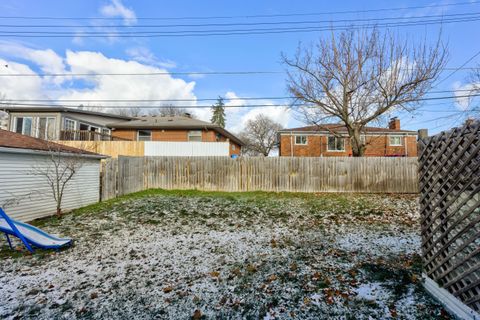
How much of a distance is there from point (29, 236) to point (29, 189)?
3.39 metres

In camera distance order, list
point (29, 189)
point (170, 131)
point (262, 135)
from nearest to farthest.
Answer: point (29, 189) → point (170, 131) → point (262, 135)

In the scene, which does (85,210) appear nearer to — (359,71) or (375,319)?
(375,319)

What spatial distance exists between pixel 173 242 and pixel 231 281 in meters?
2.07

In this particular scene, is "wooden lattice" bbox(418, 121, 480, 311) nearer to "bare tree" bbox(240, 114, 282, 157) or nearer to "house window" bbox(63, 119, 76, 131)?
"house window" bbox(63, 119, 76, 131)

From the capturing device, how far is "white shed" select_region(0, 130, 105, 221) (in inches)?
246

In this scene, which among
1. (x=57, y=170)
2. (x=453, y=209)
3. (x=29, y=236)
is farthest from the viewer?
(x=57, y=170)

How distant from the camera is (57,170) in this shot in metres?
7.24

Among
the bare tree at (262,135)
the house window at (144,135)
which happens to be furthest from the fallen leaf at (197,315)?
the bare tree at (262,135)

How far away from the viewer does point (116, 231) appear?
18.6 ft

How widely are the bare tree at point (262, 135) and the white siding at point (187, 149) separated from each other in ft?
76.4

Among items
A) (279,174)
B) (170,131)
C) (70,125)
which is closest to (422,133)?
(279,174)

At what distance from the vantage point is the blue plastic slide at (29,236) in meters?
4.23

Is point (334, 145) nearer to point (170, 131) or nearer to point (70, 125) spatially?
point (170, 131)

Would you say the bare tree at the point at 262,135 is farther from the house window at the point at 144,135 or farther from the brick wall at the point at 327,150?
the house window at the point at 144,135
